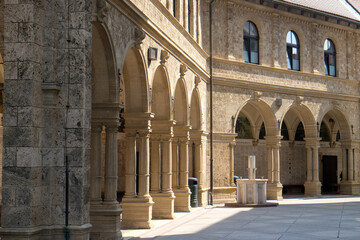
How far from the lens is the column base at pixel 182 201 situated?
21297 mm

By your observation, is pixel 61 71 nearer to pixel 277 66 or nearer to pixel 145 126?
pixel 145 126

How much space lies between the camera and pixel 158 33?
1705 centimetres

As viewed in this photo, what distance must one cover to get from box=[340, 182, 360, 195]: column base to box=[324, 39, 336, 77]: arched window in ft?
19.3

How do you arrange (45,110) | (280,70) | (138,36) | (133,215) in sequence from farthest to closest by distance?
(280,70) → (133,215) → (138,36) → (45,110)

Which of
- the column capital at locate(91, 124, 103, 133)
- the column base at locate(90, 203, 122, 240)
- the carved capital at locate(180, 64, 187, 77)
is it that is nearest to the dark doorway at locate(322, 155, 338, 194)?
the carved capital at locate(180, 64, 187, 77)

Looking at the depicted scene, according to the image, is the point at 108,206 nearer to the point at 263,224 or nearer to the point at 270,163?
the point at 263,224

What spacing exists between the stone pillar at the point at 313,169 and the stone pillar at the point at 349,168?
240 centimetres

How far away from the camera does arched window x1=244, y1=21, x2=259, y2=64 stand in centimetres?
2769

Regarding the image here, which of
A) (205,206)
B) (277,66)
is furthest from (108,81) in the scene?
(277,66)

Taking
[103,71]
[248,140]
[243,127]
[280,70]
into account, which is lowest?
[248,140]

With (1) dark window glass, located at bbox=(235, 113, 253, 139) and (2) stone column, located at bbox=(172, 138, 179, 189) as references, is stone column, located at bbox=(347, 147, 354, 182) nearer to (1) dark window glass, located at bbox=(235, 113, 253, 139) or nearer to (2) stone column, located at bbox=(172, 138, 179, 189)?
(1) dark window glass, located at bbox=(235, 113, 253, 139)

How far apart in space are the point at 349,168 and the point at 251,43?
9305 millimetres

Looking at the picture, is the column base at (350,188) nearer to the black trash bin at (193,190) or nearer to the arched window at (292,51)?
the arched window at (292,51)

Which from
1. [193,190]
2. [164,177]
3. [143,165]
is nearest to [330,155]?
[193,190]
